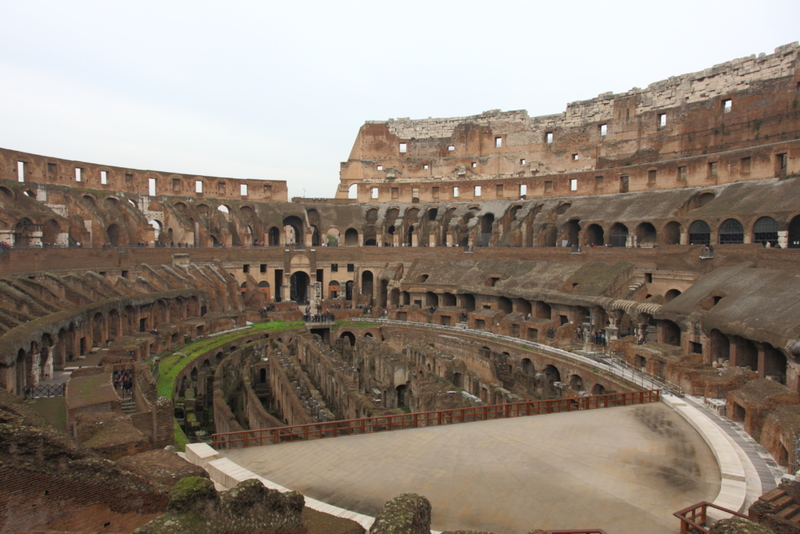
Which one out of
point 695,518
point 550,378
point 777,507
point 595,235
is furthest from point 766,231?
point 695,518

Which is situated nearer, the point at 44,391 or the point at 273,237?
the point at 44,391

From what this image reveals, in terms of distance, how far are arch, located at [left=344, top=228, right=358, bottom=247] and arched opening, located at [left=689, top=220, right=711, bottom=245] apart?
28625mm

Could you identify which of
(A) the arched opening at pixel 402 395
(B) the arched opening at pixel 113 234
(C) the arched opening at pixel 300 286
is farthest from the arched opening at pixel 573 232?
(B) the arched opening at pixel 113 234

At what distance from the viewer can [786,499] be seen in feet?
29.6

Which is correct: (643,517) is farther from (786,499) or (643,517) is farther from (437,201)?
(437,201)

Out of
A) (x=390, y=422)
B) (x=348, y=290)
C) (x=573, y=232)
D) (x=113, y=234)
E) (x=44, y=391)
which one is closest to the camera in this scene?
(x=390, y=422)

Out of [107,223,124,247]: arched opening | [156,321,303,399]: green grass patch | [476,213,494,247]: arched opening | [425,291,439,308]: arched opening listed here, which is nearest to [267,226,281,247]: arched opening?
[107,223,124,247]: arched opening

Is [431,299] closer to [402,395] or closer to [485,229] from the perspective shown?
[485,229]

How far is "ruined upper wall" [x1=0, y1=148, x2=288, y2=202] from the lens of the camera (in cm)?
3594

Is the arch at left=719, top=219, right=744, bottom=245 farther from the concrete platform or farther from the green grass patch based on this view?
the green grass patch

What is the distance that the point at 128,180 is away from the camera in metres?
42.4

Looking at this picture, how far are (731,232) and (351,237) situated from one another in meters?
31.5

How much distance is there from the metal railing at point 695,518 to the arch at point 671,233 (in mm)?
28341

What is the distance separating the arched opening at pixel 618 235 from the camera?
36594 millimetres
